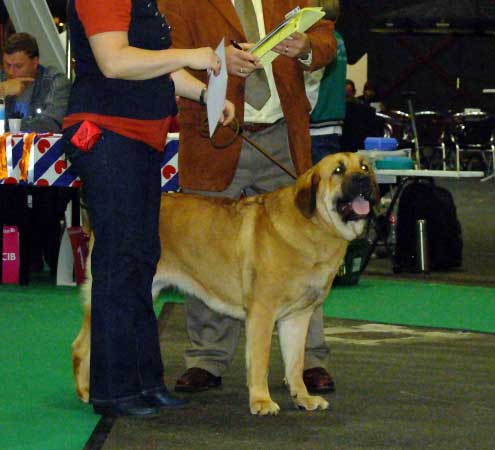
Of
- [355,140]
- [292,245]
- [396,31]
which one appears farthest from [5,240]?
[396,31]

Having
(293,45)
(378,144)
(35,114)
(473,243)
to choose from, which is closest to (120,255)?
(293,45)

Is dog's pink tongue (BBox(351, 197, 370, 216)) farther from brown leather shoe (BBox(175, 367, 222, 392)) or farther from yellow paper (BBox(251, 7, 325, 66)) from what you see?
brown leather shoe (BBox(175, 367, 222, 392))

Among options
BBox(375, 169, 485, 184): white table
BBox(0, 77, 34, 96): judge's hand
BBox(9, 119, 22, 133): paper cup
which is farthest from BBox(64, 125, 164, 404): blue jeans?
BBox(375, 169, 485, 184): white table

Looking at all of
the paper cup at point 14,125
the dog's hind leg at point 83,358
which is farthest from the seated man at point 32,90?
the dog's hind leg at point 83,358

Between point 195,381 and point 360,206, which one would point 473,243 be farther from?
point 360,206

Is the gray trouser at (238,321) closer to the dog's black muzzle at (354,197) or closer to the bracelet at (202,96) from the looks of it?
the bracelet at (202,96)

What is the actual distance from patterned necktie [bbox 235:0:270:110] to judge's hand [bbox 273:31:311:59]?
0.82 feet

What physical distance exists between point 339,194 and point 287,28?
0.61 metres

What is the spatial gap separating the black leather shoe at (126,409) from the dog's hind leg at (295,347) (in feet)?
1.78

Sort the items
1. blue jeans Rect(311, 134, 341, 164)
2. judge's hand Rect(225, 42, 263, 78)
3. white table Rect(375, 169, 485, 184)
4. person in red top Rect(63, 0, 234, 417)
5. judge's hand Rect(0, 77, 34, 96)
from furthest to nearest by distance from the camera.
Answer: white table Rect(375, 169, 485, 184)
judge's hand Rect(0, 77, 34, 96)
blue jeans Rect(311, 134, 341, 164)
judge's hand Rect(225, 42, 263, 78)
person in red top Rect(63, 0, 234, 417)

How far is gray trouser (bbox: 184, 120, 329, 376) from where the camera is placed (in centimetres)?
522

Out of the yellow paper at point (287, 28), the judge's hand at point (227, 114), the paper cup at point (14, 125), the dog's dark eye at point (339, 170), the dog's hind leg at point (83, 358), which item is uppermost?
the paper cup at point (14, 125)

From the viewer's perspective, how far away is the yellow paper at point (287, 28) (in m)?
4.45

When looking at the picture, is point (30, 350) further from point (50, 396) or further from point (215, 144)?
point (215, 144)
